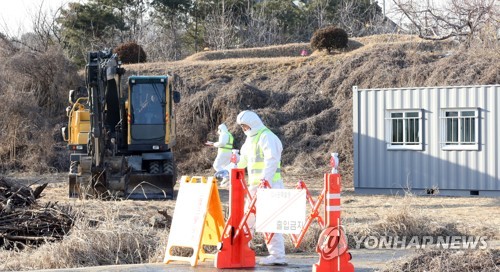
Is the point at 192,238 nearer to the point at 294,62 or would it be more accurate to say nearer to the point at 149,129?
the point at 149,129

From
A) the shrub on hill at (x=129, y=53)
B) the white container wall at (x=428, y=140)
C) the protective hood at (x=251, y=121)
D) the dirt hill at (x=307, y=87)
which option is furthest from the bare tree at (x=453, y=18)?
the protective hood at (x=251, y=121)

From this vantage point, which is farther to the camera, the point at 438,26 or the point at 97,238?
the point at 438,26

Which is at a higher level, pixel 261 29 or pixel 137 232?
pixel 261 29

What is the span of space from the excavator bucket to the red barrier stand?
1034 centimetres

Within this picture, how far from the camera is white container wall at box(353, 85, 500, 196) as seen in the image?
23531mm

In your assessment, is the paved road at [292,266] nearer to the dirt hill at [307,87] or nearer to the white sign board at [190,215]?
the white sign board at [190,215]

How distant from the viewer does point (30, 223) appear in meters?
13.7

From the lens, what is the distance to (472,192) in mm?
23719

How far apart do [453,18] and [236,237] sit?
23.9 metres

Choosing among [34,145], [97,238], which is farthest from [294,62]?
[97,238]

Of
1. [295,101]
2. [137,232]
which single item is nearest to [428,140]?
[295,101]

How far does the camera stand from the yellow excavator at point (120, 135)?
20.5m

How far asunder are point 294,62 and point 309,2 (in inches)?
866

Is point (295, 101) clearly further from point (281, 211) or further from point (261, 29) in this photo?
point (281, 211)
